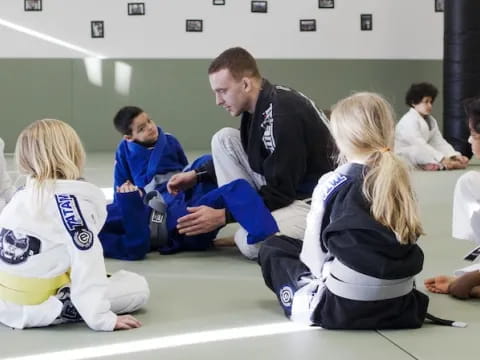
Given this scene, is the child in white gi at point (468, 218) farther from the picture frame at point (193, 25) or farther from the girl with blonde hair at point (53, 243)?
the picture frame at point (193, 25)

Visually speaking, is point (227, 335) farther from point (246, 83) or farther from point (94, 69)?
point (94, 69)

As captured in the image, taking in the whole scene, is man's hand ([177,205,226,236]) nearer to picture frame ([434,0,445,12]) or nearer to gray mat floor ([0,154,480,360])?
gray mat floor ([0,154,480,360])

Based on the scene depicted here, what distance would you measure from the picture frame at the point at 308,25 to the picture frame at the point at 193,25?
4.33 feet

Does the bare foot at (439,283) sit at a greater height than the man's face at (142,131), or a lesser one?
lesser

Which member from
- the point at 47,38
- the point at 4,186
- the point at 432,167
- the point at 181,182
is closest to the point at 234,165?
the point at 181,182

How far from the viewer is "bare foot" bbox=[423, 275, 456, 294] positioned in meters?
3.00

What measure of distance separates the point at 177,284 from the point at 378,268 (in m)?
1.11

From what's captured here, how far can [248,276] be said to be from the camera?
3371 mm

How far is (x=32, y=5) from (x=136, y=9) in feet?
4.24

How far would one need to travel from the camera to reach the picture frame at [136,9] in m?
9.89

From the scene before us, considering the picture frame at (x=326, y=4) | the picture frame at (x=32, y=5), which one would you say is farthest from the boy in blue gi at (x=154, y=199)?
the picture frame at (x=326, y=4)

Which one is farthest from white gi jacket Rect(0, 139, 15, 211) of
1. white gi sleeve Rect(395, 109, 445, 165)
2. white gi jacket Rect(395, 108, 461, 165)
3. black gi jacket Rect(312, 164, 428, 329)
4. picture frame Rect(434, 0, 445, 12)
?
picture frame Rect(434, 0, 445, 12)

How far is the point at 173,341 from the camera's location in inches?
95.1

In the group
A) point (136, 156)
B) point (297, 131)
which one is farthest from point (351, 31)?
point (297, 131)
